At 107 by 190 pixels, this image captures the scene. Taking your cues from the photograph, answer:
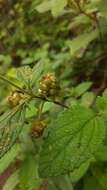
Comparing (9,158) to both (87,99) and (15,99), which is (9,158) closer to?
(15,99)

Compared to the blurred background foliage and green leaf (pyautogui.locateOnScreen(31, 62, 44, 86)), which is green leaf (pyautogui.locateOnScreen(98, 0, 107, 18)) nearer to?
the blurred background foliage

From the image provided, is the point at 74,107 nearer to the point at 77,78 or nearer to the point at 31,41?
the point at 77,78

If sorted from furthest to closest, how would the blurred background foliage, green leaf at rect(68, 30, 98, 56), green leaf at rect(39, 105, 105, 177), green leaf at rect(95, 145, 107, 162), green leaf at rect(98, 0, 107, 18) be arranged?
green leaf at rect(68, 30, 98, 56)
green leaf at rect(98, 0, 107, 18)
the blurred background foliage
green leaf at rect(95, 145, 107, 162)
green leaf at rect(39, 105, 105, 177)

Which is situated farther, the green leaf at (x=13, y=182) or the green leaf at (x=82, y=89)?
the green leaf at (x=82, y=89)

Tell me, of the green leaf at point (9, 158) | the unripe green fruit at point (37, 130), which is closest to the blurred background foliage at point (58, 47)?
the green leaf at point (9, 158)

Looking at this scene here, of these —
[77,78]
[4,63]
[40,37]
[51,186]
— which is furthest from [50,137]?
[40,37]

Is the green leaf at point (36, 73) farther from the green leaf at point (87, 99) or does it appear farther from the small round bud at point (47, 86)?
the green leaf at point (87, 99)

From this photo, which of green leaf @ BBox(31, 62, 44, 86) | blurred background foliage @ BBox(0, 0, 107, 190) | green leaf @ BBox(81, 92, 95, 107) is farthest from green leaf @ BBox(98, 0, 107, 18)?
green leaf @ BBox(31, 62, 44, 86)
